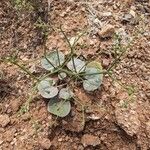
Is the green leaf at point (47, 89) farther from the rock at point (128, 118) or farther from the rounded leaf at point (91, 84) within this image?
the rock at point (128, 118)

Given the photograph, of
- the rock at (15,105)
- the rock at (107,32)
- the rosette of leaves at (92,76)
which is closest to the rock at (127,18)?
the rock at (107,32)

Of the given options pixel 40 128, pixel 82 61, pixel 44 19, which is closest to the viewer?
pixel 40 128

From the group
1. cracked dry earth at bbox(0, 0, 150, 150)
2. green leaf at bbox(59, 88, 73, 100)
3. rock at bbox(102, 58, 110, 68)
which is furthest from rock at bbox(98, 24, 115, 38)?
green leaf at bbox(59, 88, 73, 100)

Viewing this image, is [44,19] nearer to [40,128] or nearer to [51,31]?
[51,31]

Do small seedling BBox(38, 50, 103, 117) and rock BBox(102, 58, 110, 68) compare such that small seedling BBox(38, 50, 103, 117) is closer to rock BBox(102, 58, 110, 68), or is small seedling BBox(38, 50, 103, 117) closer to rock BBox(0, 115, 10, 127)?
rock BBox(102, 58, 110, 68)

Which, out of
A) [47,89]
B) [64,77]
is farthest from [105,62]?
[47,89]

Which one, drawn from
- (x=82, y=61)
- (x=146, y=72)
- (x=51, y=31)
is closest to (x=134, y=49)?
(x=146, y=72)

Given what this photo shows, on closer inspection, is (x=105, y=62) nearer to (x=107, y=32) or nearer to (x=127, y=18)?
(x=107, y=32)
